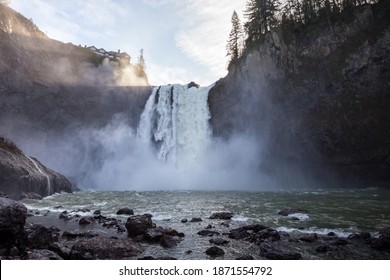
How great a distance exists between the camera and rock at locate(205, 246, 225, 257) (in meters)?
11.5

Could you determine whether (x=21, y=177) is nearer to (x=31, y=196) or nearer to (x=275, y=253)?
(x=31, y=196)

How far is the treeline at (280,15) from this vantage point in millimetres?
45906

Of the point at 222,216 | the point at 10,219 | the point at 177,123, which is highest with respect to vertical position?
the point at 177,123

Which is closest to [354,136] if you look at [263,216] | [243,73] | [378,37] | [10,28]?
[378,37]

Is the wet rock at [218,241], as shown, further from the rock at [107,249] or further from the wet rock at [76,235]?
the wet rock at [76,235]

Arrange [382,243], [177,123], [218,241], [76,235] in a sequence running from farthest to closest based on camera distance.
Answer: [177,123] < [76,235] < [218,241] < [382,243]

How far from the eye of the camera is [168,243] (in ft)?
41.7

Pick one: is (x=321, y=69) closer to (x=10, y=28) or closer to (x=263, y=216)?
(x=263, y=216)

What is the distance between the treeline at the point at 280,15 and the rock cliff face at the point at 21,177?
38234mm

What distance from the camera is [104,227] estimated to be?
16.4 meters

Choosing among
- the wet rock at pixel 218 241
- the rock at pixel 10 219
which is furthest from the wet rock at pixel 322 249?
the rock at pixel 10 219

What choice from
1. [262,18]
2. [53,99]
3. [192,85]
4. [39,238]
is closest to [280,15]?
[262,18]

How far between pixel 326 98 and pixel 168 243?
36323mm

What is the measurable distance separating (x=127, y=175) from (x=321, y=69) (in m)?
35.0
